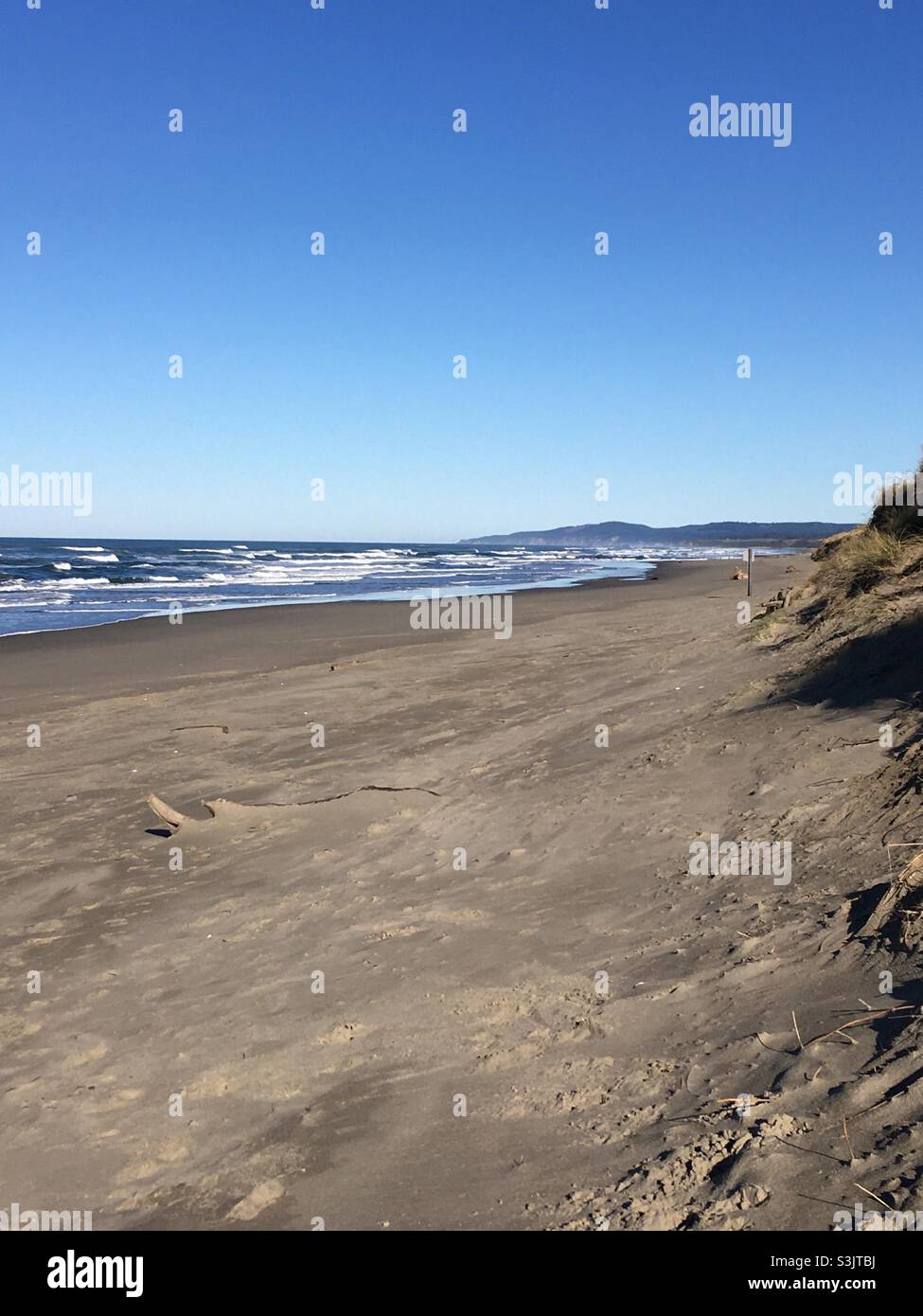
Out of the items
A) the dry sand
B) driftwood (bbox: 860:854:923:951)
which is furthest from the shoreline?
driftwood (bbox: 860:854:923:951)

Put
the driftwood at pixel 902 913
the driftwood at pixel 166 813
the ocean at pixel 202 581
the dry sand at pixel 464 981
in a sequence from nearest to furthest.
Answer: the dry sand at pixel 464 981 → the driftwood at pixel 902 913 → the driftwood at pixel 166 813 → the ocean at pixel 202 581

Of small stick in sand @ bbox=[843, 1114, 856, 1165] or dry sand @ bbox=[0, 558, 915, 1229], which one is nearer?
small stick in sand @ bbox=[843, 1114, 856, 1165]

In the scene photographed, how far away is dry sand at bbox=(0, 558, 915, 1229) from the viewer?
123 inches

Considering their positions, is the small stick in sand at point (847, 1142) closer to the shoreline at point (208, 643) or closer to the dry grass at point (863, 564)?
the dry grass at point (863, 564)

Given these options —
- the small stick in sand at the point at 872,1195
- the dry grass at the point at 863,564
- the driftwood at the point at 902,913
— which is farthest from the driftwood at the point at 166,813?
the dry grass at the point at 863,564

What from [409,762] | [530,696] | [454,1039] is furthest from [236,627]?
[454,1039]

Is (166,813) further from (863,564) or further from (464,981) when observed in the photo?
(863,564)

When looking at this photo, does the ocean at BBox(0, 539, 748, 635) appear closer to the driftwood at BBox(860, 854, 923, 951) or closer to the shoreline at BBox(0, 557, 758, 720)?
the shoreline at BBox(0, 557, 758, 720)

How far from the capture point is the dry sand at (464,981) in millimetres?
3113

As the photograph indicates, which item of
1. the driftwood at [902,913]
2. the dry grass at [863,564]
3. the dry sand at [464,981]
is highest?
the dry grass at [863,564]

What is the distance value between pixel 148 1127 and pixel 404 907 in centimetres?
207

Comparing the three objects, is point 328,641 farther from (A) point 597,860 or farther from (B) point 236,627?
(A) point 597,860

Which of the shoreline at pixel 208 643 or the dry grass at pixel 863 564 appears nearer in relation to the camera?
the dry grass at pixel 863 564

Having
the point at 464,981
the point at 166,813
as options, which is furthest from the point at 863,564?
the point at 464,981
